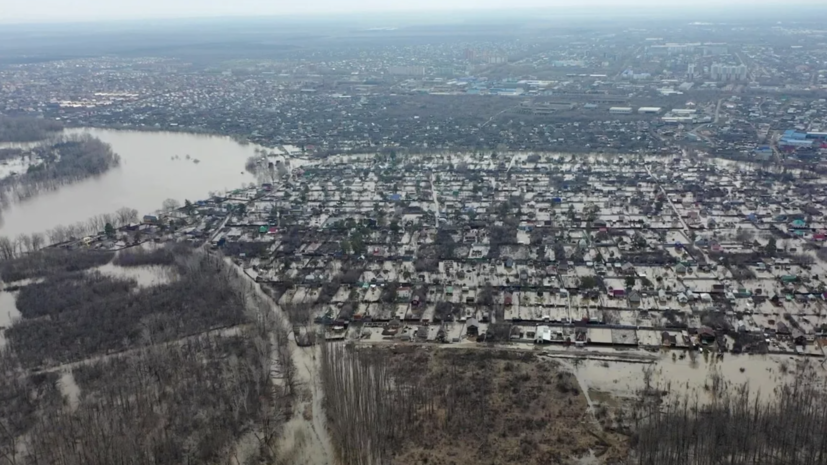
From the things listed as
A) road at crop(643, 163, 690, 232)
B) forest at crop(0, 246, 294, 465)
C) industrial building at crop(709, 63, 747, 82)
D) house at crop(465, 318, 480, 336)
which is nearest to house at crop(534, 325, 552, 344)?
house at crop(465, 318, 480, 336)

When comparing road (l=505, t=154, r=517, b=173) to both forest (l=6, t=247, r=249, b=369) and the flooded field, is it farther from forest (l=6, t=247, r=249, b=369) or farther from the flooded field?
the flooded field

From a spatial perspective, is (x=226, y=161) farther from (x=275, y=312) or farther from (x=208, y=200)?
(x=275, y=312)

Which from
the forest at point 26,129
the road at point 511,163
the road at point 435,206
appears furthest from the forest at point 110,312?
the forest at point 26,129

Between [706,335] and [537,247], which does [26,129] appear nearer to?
[537,247]

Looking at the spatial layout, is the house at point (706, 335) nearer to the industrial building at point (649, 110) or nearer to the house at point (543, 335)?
the house at point (543, 335)

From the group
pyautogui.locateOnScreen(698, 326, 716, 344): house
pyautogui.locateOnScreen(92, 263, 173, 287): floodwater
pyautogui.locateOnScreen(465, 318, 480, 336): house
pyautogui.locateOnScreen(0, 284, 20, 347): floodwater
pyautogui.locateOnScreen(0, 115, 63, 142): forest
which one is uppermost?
pyautogui.locateOnScreen(0, 115, 63, 142): forest

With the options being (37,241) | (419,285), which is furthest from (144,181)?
(419,285)
